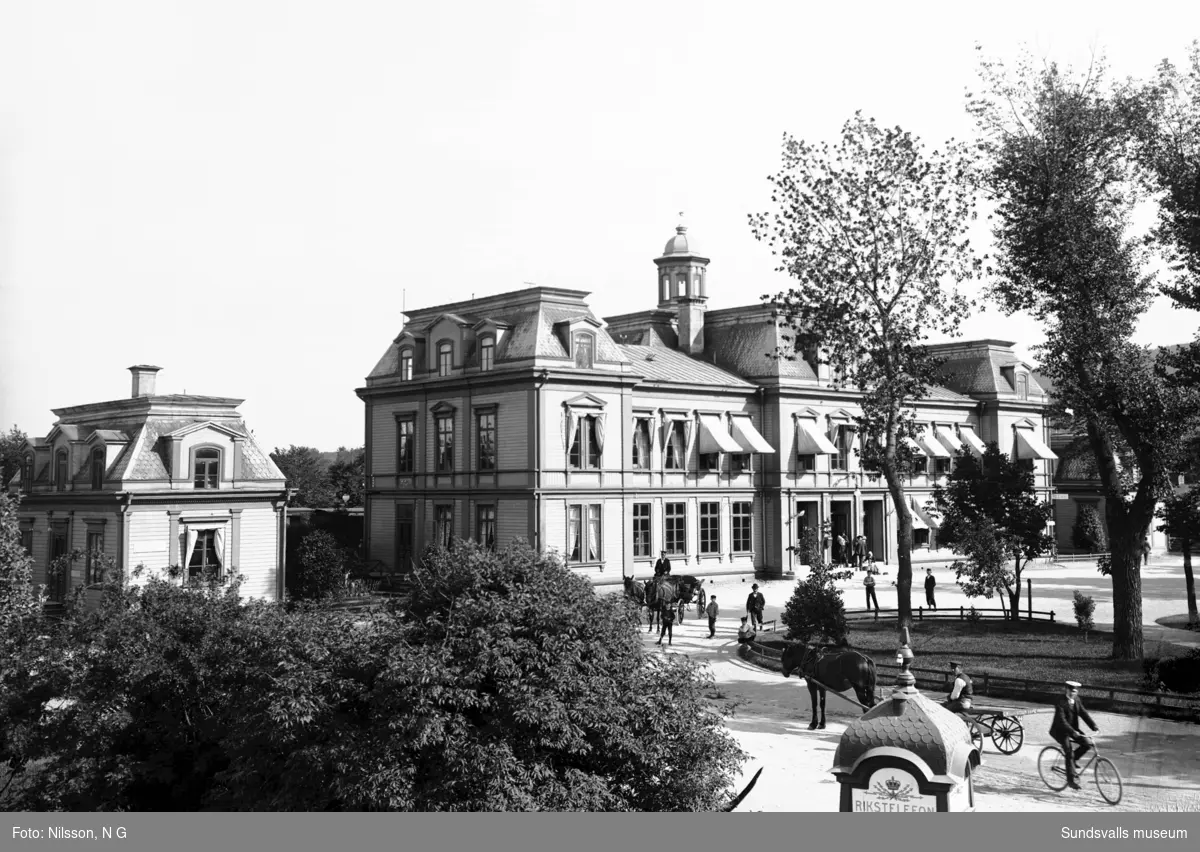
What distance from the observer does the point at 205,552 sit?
38.4m

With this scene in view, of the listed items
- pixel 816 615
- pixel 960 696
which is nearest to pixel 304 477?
pixel 816 615

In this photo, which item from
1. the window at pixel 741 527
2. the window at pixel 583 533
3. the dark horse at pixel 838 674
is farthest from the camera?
the window at pixel 741 527

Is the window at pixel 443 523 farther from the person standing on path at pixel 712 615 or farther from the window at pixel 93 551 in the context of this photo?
the person standing on path at pixel 712 615

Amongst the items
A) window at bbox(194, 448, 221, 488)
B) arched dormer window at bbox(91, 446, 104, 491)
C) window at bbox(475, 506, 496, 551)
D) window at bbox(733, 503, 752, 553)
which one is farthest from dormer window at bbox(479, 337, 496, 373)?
arched dormer window at bbox(91, 446, 104, 491)

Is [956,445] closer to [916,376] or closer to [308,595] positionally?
[916,376]

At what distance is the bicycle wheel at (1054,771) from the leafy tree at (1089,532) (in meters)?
49.4

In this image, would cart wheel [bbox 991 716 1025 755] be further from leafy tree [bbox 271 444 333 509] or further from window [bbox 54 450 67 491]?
leafy tree [bbox 271 444 333 509]

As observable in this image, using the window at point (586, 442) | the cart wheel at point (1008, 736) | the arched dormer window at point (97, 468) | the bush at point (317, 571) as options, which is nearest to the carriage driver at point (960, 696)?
the cart wheel at point (1008, 736)

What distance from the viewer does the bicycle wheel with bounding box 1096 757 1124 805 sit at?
52.8ft

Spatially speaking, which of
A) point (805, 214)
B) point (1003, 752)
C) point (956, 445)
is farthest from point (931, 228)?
point (956, 445)

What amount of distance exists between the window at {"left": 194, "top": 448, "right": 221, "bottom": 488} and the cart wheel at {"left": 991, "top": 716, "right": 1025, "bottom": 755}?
2861 cm

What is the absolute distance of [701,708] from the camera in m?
14.0

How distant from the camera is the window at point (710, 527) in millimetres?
49469

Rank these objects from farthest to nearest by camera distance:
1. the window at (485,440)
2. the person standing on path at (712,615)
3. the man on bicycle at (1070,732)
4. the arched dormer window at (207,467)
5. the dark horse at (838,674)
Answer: the window at (485,440)
the arched dormer window at (207,467)
the person standing on path at (712,615)
the dark horse at (838,674)
the man on bicycle at (1070,732)
